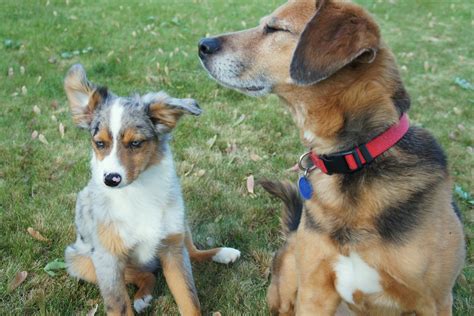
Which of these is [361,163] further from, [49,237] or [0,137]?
[0,137]

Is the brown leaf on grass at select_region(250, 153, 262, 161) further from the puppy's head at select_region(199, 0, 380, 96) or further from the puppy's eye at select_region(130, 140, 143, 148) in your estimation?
the puppy's head at select_region(199, 0, 380, 96)

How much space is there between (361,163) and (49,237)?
2.80 meters

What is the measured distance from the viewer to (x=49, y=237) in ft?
13.7

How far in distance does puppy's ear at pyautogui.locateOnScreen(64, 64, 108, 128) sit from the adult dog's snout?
2.99ft

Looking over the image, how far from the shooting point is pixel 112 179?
3.06 meters

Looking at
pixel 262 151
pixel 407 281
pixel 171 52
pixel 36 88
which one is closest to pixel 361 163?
pixel 407 281

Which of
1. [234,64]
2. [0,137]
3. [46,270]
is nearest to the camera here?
[234,64]

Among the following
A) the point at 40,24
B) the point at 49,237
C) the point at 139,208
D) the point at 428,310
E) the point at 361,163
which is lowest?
the point at 40,24

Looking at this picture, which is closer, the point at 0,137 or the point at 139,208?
the point at 139,208

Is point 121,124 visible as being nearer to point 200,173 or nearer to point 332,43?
point 332,43

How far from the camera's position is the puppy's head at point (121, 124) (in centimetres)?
315

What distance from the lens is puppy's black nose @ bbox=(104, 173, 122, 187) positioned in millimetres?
3062

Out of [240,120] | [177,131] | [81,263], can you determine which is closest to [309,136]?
[81,263]

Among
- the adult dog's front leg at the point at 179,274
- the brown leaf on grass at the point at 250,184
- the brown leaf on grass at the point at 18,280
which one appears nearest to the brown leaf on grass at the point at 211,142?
the brown leaf on grass at the point at 250,184
